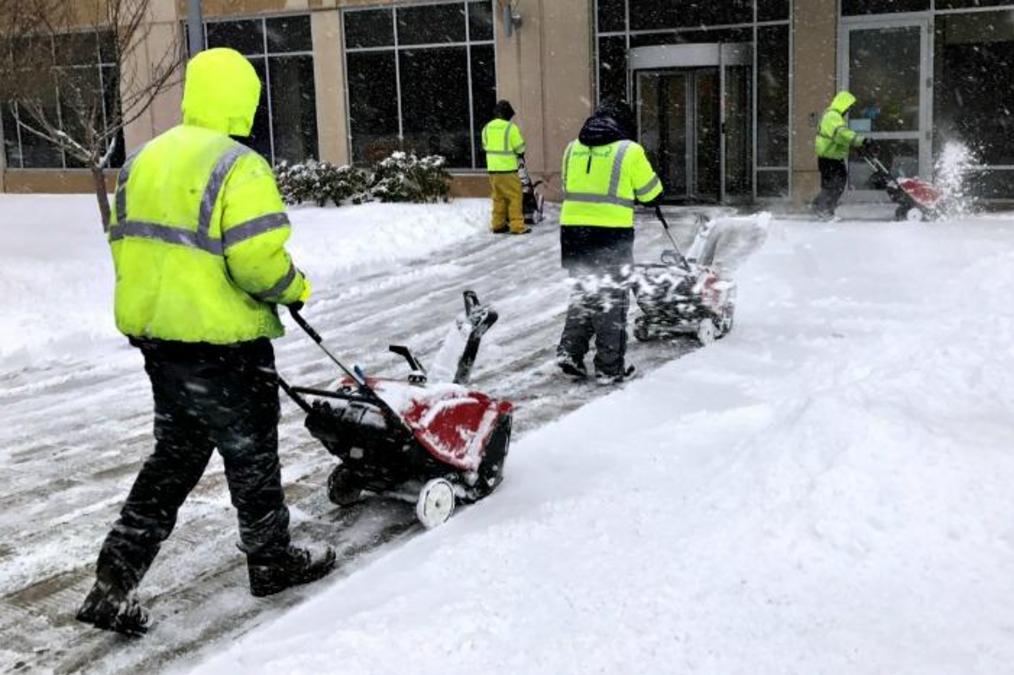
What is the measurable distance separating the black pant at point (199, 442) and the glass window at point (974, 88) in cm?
1747

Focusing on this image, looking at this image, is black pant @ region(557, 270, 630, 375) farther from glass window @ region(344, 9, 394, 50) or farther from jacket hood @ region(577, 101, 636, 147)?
glass window @ region(344, 9, 394, 50)

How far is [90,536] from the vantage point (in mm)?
5488

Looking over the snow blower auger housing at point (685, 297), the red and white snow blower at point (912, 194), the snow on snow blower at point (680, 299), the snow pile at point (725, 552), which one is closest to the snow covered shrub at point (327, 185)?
the red and white snow blower at point (912, 194)

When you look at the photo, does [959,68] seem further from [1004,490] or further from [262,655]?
[262,655]

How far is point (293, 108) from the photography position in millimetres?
23156

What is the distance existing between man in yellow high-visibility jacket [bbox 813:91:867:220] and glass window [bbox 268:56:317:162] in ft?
35.6

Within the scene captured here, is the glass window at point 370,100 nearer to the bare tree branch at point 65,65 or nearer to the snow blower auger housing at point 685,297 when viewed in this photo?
the bare tree branch at point 65,65

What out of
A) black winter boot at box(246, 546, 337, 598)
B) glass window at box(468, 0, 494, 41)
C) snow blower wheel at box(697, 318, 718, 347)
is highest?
glass window at box(468, 0, 494, 41)

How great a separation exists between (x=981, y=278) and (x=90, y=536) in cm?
866

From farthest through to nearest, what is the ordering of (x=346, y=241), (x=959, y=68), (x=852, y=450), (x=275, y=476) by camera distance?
1. (x=959, y=68)
2. (x=346, y=241)
3. (x=852, y=450)
4. (x=275, y=476)

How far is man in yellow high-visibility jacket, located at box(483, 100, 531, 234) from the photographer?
1627cm

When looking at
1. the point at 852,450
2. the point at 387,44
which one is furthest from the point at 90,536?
the point at 387,44

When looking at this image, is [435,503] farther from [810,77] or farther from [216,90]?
[810,77]

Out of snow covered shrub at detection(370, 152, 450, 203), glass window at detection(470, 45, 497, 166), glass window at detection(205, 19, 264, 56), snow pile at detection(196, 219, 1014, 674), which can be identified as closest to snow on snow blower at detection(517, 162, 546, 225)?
snow covered shrub at detection(370, 152, 450, 203)
